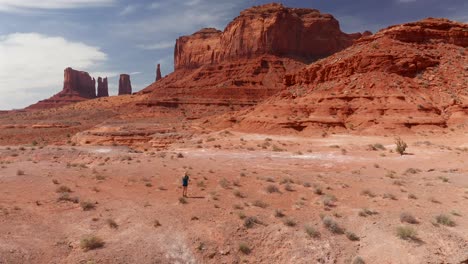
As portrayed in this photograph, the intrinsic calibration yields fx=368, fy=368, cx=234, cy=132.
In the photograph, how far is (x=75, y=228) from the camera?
8.90m

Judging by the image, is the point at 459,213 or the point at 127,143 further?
the point at 127,143

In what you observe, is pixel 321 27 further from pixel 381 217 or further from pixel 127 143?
pixel 381 217

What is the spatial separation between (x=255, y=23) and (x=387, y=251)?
82.6 m

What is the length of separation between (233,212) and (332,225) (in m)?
2.68

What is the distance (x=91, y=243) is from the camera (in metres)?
7.99

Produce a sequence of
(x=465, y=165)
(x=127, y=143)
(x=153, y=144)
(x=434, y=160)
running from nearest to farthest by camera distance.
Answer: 1. (x=465, y=165)
2. (x=434, y=160)
3. (x=153, y=144)
4. (x=127, y=143)

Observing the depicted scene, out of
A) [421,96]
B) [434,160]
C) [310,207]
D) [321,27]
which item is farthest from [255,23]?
[310,207]

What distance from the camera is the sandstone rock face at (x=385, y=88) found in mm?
31047

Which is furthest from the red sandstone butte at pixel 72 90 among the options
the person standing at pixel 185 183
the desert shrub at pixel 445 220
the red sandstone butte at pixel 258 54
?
the desert shrub at pixel 445 220

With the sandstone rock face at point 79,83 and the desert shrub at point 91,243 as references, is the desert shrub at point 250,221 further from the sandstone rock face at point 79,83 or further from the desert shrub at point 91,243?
the sandstone rock face at point 79,83

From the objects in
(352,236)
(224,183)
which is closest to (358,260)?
(352,236)

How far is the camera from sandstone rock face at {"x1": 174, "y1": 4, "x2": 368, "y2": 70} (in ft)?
270

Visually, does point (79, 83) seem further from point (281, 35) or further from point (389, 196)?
point (389, 196)

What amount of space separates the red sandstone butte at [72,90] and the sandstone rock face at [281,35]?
57534mm
